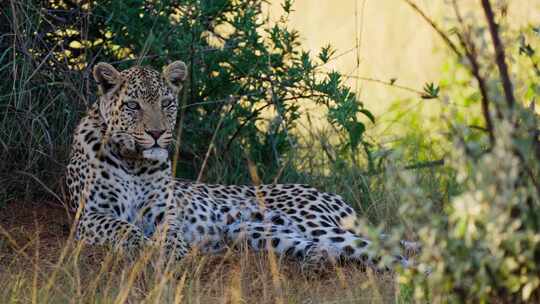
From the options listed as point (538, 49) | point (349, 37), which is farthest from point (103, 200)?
point (349, 37)

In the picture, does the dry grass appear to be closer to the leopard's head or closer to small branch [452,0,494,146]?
the leopard's head

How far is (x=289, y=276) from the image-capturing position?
658 centimetres

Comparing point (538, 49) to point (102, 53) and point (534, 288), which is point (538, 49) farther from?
point (102, 53)

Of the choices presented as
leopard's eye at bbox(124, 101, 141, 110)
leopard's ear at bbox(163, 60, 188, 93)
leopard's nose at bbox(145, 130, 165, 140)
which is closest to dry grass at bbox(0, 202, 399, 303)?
leopard's nose at bbox(145, 130, 165, 140)

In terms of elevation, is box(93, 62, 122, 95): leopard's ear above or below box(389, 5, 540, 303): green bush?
above

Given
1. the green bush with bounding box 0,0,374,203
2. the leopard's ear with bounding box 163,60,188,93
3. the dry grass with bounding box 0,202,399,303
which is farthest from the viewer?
the green bush with bounding box 0,0,374,203

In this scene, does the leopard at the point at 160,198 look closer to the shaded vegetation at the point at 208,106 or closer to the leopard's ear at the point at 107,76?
the leopard's ear at the point at 107,76

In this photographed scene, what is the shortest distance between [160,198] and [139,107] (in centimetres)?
67

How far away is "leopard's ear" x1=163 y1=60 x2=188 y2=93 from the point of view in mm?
7305

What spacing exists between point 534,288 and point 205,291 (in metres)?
2.16

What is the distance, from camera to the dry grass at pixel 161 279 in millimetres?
5398

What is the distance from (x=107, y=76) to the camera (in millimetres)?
7160

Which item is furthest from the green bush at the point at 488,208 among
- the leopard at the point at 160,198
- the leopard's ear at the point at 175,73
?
the leopard's ear at the point at 175,73

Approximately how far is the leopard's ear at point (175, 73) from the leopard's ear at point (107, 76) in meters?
0.32
